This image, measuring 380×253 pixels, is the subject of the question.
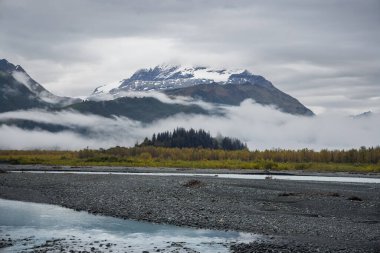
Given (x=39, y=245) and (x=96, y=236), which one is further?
(x=96, y=236)

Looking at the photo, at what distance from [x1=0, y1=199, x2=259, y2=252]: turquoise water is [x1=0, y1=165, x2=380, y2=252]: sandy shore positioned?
205cm

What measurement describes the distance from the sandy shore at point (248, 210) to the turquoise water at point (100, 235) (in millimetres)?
2054

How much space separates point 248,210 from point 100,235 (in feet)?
51.8

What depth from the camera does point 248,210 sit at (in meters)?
43.7

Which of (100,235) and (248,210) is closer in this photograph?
(100,235)

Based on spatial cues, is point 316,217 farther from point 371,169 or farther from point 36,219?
point 371,169

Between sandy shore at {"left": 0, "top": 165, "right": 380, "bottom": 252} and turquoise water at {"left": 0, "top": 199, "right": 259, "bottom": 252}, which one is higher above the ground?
sandy shore at {"left": 0, "top": 165, "right": 380, "bottom": 252}

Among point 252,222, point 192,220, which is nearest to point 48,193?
point 192,220

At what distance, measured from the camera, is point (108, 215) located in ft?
138

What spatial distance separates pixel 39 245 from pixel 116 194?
27.5 metres

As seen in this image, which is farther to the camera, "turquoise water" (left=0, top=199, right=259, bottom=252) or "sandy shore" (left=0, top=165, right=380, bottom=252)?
"sandy shore" (left=0, top=165, right=380, bottom=252)

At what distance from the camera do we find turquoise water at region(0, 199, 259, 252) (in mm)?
28312

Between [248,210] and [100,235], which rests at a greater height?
[248,210]

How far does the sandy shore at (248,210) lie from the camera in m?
30.3
